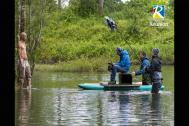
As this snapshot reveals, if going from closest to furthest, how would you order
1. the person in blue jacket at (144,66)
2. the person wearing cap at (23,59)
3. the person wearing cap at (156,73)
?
the person wearing cap at (23,59)
the person wearing cap at (156,73)
the person in blue jacket at (144,66)

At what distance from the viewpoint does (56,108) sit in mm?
13016

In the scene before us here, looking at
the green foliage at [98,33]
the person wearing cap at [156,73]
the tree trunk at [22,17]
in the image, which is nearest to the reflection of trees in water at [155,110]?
the person wearing cap at [156,73]

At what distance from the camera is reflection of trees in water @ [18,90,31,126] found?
1027 cm

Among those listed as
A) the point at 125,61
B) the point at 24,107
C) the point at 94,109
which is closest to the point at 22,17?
the point at 125,61

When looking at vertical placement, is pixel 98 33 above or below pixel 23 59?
above

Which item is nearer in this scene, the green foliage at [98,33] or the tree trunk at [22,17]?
the tree trunk at [22,17]

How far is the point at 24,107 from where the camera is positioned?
13.0m

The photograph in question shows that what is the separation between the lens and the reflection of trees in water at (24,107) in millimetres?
10273

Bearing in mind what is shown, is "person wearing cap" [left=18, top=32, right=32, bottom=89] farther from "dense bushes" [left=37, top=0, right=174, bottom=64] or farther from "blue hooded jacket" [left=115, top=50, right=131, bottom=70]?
"dense bushes" [left=37, top=0, right=174, bottom=64]

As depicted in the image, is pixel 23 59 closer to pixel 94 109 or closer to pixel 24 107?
pixel 24 107

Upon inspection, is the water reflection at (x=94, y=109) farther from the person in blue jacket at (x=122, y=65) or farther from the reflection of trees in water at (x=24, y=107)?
the person in blue jacket at (x=122, y=65)

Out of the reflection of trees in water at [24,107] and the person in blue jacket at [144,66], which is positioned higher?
the person in blue jacket at [144,66]

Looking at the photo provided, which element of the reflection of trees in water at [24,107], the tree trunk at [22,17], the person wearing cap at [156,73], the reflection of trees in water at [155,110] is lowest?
the reflection of trees in water at [155,110]
